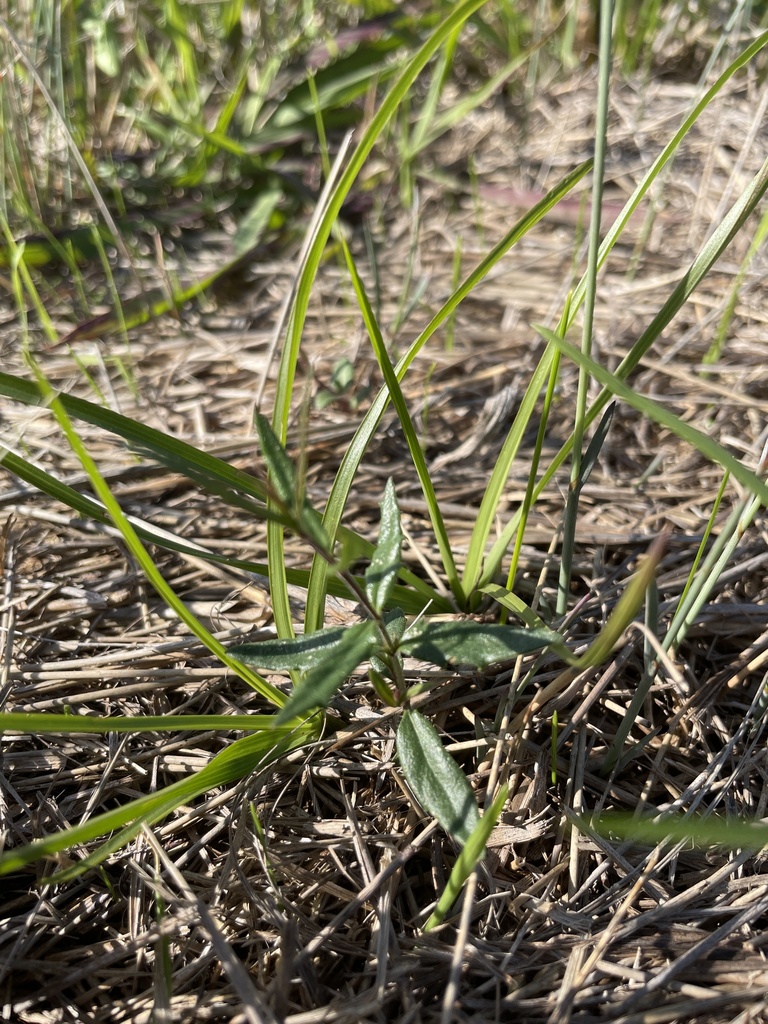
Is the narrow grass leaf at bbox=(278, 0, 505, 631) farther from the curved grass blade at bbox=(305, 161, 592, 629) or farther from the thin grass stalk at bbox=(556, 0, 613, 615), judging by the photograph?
the thin grass stalk at bbox=(556, 0, 613, 615)

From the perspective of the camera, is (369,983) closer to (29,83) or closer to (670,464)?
(670,464)

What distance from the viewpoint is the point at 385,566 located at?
712 millimetres

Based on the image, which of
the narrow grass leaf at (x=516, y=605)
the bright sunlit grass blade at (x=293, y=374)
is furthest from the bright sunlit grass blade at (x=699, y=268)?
the bright sunlit grass blade at (x=293, y=374)

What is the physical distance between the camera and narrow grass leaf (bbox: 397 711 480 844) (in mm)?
670

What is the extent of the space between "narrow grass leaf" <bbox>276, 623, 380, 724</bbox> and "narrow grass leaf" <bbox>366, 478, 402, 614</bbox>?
30mm

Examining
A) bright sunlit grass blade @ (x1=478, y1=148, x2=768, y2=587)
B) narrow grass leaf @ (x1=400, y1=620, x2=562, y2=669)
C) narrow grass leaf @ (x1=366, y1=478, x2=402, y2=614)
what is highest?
bright sunlit grass blade @ (x1=478, y1=148, x2=768, y2=587)

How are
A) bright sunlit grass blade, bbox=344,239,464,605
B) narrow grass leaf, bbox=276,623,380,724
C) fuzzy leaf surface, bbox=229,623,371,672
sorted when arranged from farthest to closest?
bright sunlit grass blade, bbox=344,239,464,605 < fuzzy leaf surface, bbox=229,623,371,672 < narrow grass leaf, bbox=276,623,380,724

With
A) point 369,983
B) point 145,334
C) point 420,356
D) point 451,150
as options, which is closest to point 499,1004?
point 369,983

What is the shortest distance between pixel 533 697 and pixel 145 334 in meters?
1.08

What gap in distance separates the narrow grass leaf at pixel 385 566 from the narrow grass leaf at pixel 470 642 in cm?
5

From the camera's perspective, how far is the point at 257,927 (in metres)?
0.76

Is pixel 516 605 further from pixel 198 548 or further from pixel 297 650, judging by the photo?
pixel 198 548

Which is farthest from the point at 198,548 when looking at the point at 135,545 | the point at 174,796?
the point at 174,796

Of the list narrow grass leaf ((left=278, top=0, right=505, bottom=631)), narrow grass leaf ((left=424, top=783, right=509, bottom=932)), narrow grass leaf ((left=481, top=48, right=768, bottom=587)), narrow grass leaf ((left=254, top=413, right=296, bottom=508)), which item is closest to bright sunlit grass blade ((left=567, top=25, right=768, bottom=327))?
narrow grass leaf ((left=481, top=48, right=768, bottom=587))
